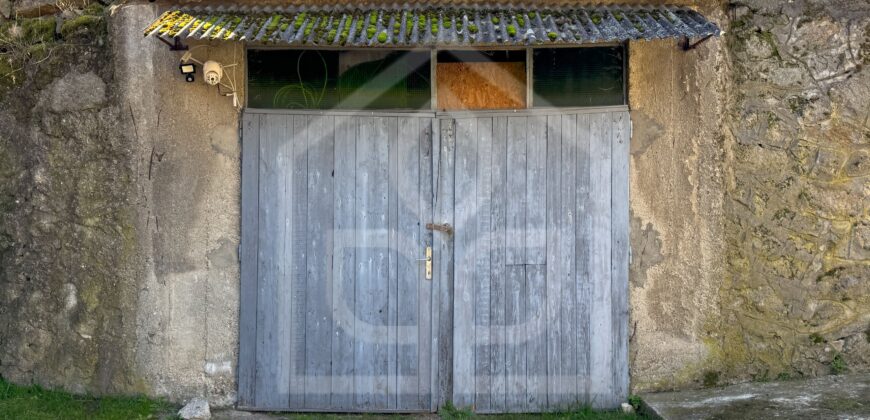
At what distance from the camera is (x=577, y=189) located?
19.5 ft

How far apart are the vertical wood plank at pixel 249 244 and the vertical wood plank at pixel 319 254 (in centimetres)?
38

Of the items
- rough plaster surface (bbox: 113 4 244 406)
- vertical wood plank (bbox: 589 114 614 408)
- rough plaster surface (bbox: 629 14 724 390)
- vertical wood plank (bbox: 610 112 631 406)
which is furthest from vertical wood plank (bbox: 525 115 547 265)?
rough plaster surface (bbox: 113 4 244 406)

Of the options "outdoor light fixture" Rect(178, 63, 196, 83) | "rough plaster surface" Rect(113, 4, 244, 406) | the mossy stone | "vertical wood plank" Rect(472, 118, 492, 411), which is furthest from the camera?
the mossy stone

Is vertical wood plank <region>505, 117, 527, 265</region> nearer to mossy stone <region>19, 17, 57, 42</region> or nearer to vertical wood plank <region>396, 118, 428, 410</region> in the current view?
vertical wood plank <region>396, 118, 428, 410</region>

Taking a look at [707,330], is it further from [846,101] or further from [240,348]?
[240,348]

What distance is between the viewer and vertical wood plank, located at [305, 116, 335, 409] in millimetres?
5879

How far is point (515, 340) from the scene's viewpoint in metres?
5.96

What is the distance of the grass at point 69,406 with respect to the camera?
5.61m

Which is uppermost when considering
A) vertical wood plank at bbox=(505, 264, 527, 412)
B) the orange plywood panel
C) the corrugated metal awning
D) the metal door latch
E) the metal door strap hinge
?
the corrugated metal awning

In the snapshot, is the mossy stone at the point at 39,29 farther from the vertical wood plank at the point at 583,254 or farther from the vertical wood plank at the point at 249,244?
the vertical wood plank at the point at 583,254

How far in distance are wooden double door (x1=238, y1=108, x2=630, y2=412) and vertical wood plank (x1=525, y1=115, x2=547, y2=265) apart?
0.03ft

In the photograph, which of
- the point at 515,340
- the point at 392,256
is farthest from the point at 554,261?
the point at 392,256

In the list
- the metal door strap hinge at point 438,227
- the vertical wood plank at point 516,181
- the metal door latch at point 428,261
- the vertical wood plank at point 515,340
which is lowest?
the vertical wood plank at point 515,340

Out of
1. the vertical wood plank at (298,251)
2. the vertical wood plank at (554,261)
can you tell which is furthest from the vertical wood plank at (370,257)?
the vertical wood plank at (554,261)
